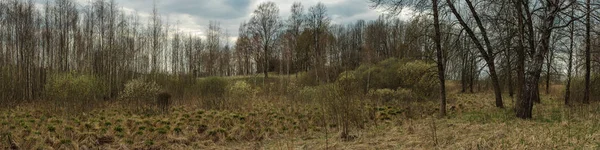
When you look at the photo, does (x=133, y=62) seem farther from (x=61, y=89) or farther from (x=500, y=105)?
(x=500, y=105)

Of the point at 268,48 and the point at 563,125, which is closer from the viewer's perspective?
the point at 563,125

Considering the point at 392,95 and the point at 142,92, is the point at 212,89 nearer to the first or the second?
the point at 142,92

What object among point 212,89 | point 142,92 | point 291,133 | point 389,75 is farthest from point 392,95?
point 142,92

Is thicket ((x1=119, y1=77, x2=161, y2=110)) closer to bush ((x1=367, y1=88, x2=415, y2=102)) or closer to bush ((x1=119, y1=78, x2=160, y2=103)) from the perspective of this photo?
bush ((x1=119, y1=78, x2=160, y2=103))

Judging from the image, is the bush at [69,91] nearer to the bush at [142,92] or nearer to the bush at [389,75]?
the bush at [142,92]

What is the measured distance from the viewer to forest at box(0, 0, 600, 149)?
24.6ft

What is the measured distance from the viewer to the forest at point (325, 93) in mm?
7484

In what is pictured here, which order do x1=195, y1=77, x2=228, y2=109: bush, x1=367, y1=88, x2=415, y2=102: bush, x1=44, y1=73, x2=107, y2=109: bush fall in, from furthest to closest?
x1=367, y1=88, x2=415, y2=102: bush → x1=195, y1=77, x2=228, y2=109: bush → x1=44, y1=73, x2=107, y2=109: bush

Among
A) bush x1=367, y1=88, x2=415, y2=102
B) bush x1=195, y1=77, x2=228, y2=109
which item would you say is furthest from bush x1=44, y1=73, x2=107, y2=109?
bush x1=367, y1=88, x2=415, y2=102

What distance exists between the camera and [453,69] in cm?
3116

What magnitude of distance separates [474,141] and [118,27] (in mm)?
24294

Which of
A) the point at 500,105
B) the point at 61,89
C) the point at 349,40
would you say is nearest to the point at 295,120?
the point at 500,105

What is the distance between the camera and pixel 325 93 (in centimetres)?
757

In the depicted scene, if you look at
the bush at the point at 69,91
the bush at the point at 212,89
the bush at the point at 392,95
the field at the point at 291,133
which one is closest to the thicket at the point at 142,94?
the bush at the point at 69,91
